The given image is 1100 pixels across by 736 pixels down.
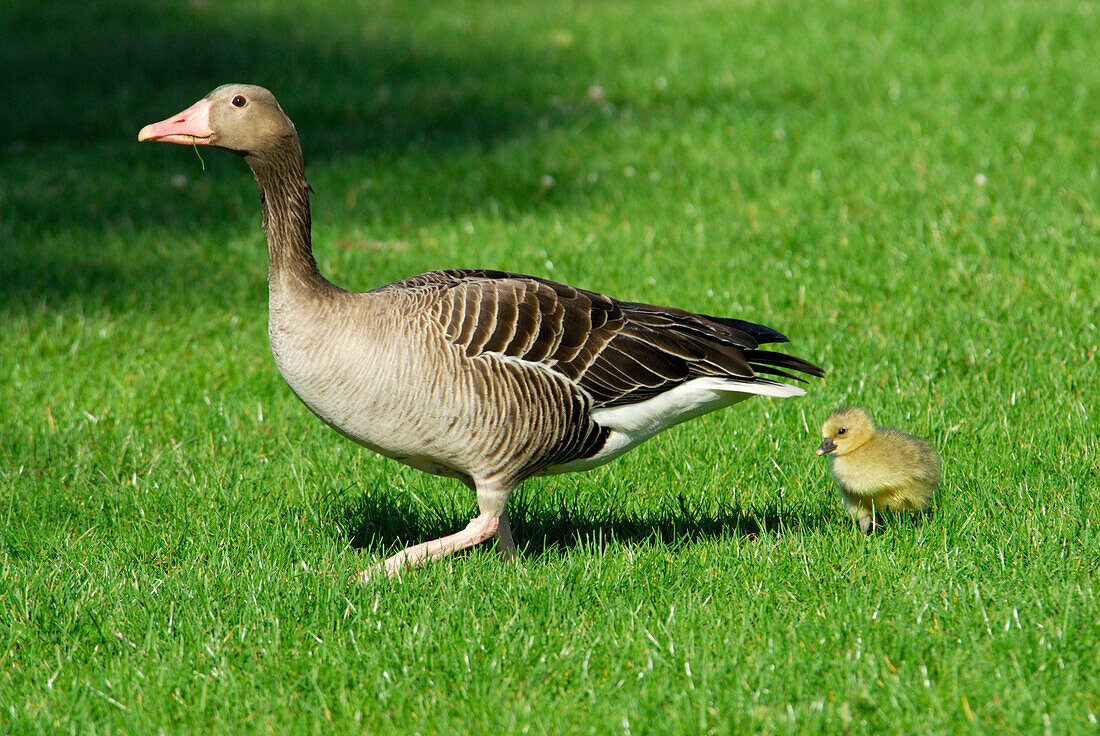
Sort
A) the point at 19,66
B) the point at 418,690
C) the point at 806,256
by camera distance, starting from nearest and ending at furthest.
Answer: the point at 418,690 < the point at 806,256 < the point at 19,66

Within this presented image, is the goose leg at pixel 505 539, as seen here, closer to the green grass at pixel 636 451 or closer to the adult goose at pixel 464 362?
the adult goose at pixel 464 362

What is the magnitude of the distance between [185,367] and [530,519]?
9.55ft

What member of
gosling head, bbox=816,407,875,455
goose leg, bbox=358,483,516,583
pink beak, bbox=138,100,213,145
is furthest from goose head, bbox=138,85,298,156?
gosling head, bbox=816,407,875,455

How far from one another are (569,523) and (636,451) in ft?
2.50

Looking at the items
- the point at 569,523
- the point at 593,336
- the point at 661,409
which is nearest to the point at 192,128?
the point at 593,336

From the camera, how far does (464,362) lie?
4.40 metres

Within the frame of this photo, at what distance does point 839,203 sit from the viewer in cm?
893

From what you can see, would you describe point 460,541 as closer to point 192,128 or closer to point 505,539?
point 505,539

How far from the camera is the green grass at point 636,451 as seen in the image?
3.80 m

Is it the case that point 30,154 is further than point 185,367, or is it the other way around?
point 30,154

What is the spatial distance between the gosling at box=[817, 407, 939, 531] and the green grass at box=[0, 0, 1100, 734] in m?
0.17

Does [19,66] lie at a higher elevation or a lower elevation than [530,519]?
higher

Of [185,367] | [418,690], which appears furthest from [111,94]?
[418,690]

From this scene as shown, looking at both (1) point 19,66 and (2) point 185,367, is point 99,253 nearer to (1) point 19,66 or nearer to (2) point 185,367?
(2) point 185,367
